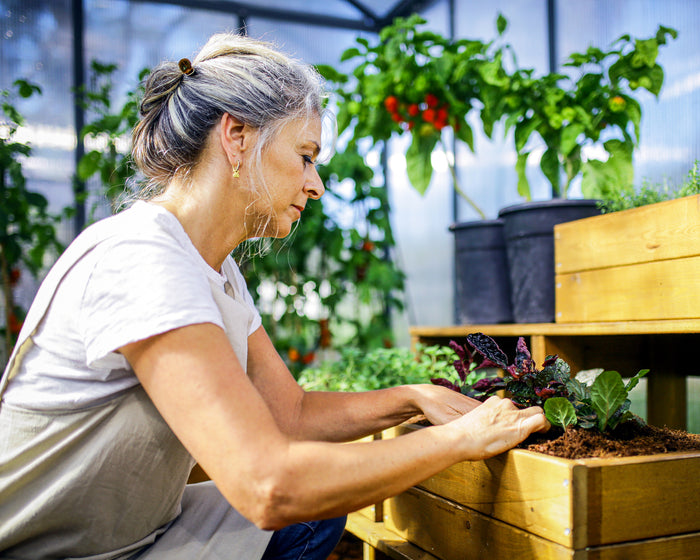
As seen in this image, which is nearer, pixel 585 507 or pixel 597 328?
pixel 585 507

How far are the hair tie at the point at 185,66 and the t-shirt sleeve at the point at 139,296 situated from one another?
410 millimetres

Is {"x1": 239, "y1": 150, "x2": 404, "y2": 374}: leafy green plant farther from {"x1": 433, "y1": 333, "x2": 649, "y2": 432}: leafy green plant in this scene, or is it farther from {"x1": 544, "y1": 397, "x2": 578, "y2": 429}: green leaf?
{"x1": 544, "y1": 397, "x2": 578, "y2": 429}: green leaf

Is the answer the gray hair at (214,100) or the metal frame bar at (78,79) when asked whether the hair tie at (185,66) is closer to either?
the gray hair at (214,100)

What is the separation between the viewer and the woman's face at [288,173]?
1.16 metres

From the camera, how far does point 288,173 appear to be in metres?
1.18

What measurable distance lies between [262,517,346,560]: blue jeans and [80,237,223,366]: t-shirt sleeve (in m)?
0.61

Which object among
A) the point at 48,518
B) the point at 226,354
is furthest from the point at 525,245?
the point at 48,518

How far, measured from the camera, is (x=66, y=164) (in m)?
3.67

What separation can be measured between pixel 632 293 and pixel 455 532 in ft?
2.80

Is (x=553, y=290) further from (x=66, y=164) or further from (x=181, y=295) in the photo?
(x=66, y=164)

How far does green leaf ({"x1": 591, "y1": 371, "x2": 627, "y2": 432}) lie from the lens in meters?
1.01

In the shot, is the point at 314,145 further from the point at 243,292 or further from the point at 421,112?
the point at 421,112

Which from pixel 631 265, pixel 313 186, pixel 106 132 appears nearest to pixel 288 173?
A: pixel 313 186

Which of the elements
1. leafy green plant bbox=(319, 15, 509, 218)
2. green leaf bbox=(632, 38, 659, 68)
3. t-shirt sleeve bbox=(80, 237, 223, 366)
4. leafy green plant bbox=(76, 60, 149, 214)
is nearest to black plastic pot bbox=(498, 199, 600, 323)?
leafy green plant bbox=(319, 15, 509, 218)
